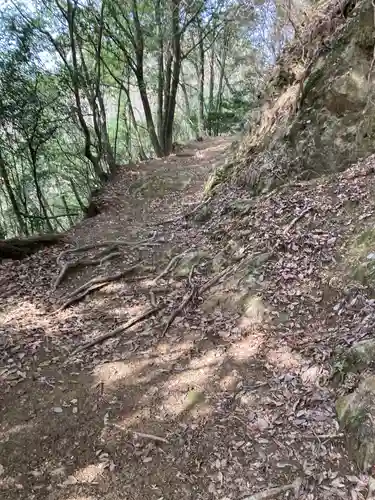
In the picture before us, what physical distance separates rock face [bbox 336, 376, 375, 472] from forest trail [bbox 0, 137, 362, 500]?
0.33 feet

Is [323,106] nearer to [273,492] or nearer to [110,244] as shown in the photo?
[110,244]

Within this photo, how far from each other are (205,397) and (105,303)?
2.55 m

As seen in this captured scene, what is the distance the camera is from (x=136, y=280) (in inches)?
254

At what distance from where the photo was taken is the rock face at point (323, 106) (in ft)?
21.7

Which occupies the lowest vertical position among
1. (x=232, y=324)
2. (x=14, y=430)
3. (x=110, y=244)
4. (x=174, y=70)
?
(x=14, y=430)

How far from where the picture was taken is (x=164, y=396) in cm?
397

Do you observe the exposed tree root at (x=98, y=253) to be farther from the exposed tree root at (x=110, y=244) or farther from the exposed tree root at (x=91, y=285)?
the exposed tree root at (x=91, y=285)

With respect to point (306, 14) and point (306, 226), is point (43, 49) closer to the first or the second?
point (306, 14)

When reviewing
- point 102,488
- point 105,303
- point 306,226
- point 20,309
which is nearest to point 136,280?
point 105,303

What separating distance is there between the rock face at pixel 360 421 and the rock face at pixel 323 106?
4257 mm

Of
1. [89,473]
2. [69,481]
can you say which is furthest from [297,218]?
[69,481]

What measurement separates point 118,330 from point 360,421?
2997 millimetres

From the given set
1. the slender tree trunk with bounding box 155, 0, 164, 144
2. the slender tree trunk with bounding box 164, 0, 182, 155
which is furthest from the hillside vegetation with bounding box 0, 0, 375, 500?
the slender tree trunk with bounding box 155, 0, 164, 144

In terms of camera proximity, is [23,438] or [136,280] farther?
[136,280]
